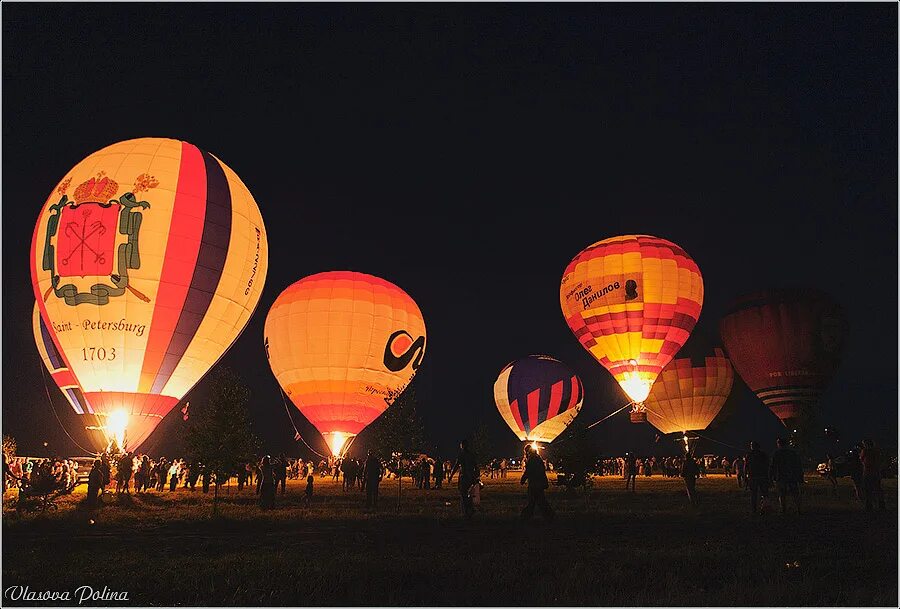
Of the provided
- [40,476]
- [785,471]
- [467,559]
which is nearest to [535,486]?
[467,559]

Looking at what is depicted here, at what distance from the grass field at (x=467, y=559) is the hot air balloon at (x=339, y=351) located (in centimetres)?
1868

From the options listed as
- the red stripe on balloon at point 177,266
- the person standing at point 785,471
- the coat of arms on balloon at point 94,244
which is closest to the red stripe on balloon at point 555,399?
the red stripe on balloon at point 177,266

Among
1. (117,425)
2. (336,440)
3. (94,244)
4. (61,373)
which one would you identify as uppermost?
(94,244)

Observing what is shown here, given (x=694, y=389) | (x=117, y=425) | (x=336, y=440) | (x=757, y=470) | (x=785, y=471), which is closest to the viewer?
(x=785, y=471)

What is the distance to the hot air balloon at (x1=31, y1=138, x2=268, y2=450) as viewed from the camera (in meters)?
22.3

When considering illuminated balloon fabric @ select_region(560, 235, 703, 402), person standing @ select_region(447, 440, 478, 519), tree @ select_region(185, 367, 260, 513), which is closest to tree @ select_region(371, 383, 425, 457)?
tree @ select_region(185, 367, 260, 513)

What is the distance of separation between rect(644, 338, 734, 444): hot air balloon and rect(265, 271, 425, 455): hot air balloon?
18.8m

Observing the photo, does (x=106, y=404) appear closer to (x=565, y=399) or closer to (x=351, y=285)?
(x=351, y=285)

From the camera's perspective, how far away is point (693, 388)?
44.8 meters

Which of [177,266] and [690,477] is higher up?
[177,266]

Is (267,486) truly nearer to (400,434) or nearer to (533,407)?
(400,434)

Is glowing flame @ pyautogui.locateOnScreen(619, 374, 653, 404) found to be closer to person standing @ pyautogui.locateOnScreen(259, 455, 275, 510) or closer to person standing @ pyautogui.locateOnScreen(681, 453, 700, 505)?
person standing @ pyautogui.locateOnScreen(681, 453, 700, 505)

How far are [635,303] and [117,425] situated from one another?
79.2 feet

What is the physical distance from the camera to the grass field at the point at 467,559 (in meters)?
7.02
